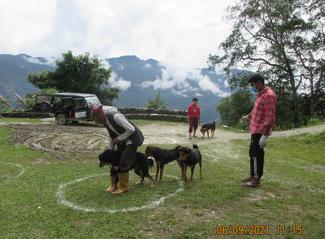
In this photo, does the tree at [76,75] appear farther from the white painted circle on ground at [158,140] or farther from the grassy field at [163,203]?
the grassy field at [163,203]

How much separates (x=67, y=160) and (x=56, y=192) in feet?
14.6

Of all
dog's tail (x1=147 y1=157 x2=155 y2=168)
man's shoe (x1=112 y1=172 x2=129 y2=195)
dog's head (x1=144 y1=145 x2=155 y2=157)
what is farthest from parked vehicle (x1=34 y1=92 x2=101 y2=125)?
man's shoe (x1=112 y1=172 x2=129 y2=195)

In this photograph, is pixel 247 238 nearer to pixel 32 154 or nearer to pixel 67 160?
pixel 67 160

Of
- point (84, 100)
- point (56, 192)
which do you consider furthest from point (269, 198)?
point (84, 100)

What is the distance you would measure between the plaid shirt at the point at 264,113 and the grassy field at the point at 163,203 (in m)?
1.27

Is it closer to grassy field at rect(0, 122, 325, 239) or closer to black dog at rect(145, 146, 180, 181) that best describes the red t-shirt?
grassy field at rect(0, 122, 325, 239)

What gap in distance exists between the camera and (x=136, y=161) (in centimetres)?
847

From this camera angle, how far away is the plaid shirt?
8.45 m

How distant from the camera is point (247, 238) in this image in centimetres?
603
